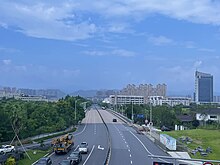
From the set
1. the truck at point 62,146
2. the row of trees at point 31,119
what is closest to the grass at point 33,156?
the truck at point 62,146

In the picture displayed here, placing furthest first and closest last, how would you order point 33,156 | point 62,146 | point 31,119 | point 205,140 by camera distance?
point 31,119
point 205,140
point 62,146
point 33,156

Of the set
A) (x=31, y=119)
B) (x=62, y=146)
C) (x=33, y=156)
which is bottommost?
(x=33, y=156)

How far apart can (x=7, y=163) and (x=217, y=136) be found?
35.4 metres

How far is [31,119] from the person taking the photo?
5575 cm

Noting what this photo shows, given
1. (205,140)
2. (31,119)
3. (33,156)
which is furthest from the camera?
(31,119)

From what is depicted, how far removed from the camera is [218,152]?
40.1 meters

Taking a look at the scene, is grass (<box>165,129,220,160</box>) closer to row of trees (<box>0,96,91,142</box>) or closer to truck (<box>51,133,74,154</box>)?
truck (<box>51,133,74,154</box>)

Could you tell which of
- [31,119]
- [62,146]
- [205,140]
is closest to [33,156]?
[62,146]

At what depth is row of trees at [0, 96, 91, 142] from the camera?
142 feet

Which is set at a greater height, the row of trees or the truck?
the row of trees

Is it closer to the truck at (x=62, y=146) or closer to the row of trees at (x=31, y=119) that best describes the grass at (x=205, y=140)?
the truck at (x=62, y=146)

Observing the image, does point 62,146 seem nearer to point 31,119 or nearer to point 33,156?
point 33,156

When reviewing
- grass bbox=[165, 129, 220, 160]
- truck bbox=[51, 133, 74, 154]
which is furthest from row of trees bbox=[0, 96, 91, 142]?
grass bbox=[165, 129, 220, 160]

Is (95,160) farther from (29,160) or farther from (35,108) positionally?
(35,108)
